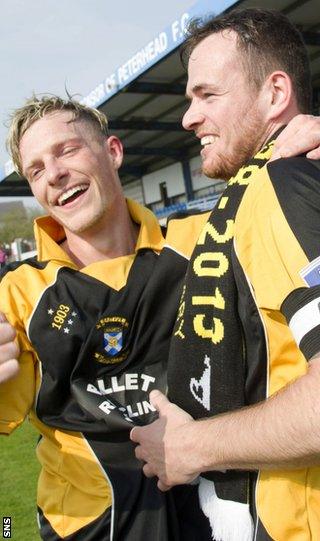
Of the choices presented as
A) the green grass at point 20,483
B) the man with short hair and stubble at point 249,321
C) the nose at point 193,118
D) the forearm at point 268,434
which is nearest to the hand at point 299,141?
the man with short hair and stubble at point 249,321

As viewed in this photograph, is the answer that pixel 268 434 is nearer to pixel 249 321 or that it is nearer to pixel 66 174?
pixel 249 321

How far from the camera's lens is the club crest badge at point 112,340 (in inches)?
74.2

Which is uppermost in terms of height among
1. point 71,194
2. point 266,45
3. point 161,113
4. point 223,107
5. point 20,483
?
point 266,45

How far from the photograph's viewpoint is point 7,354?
1.59m

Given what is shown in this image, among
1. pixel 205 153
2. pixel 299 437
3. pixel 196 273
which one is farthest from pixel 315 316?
pixel 205 153

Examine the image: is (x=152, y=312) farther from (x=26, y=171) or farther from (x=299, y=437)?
(x=299, y=437)

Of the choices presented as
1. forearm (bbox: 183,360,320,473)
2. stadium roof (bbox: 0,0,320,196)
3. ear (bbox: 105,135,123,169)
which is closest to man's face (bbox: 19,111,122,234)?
ear (bbox: 105,135,123,169)

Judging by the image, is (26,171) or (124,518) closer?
(124,518)

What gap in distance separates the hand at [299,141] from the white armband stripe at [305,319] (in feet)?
1.24

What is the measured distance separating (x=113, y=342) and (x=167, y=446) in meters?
0.49

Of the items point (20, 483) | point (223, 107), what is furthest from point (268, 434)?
point (20, 483)

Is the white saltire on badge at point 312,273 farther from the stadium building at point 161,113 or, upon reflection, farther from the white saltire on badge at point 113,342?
the stadium building at point 161,113

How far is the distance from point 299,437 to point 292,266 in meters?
0.33

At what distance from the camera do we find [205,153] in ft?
5.64
